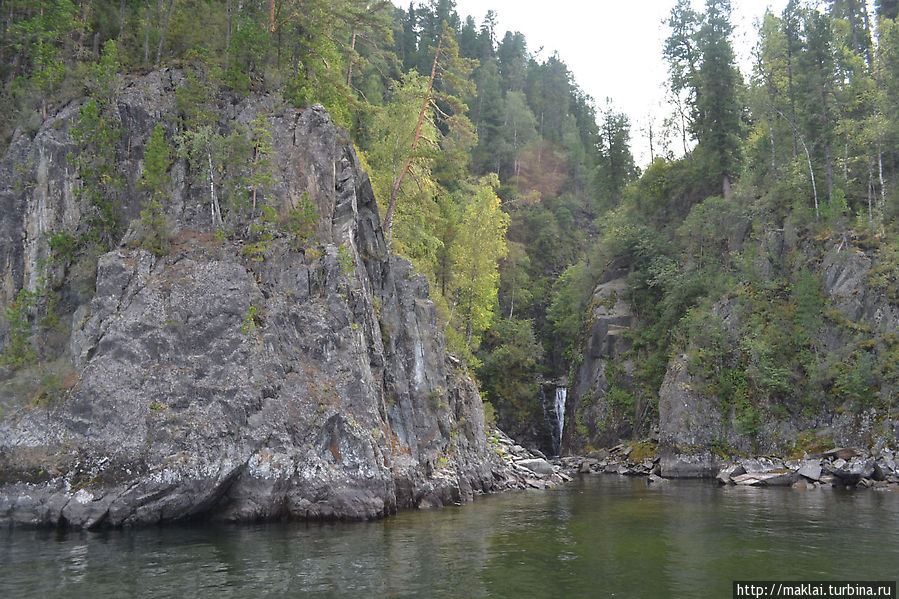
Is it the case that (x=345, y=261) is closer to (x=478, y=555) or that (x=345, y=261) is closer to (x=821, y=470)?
(x=478, y=555)

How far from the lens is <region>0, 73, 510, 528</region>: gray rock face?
17828mm

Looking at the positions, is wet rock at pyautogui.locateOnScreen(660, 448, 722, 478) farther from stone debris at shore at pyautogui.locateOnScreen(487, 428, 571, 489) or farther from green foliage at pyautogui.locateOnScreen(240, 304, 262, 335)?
green foliage at pyautogui.locateOnScreen(240, 304, 262, 335)

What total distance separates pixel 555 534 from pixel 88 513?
12528 millimetres

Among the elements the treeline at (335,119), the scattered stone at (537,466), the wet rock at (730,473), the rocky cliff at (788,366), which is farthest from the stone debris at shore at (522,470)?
the wet rock at (730,473)

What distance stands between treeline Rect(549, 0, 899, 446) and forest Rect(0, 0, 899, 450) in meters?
0.15

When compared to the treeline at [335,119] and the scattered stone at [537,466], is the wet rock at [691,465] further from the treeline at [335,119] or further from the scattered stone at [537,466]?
the treeline at [335,119]

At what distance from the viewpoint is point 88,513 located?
55.9ft

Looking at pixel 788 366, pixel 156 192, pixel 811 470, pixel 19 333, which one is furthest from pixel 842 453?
pixel 19 333

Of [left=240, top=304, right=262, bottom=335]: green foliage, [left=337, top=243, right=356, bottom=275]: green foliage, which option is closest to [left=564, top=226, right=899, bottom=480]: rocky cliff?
[left=337, top=243, right=356, bottom=275]: green foliage

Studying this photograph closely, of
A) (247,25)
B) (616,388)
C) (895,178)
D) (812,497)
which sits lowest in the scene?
(812,497)

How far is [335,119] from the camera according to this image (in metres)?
29.1

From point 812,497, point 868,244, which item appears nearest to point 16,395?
point 812,497

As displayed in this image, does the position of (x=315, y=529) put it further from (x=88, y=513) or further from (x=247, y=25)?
(x=247, y=25)

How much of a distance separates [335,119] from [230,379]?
14.4 m
